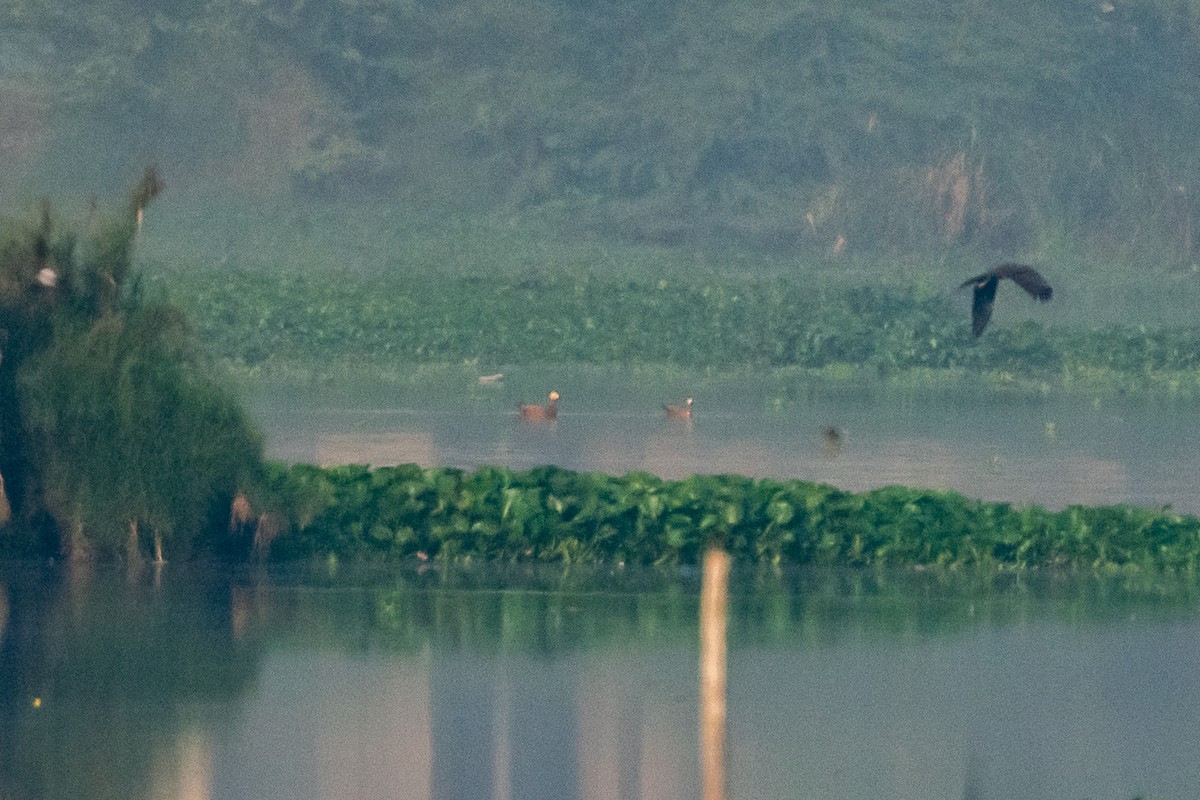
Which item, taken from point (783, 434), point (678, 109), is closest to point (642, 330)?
point (783, 434)

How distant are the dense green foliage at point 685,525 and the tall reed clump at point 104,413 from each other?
97cm

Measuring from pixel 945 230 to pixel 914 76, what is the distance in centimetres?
893

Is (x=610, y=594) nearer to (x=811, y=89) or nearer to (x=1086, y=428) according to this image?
(x=1086, y=428)

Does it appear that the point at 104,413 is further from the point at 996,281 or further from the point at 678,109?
the point at 678,109

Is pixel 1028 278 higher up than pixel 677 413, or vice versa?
pixel 1028 278

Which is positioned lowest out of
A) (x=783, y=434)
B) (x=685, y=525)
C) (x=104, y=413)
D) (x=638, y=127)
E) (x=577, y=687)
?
(x=577, y=687)

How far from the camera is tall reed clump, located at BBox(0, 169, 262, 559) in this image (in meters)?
23.5

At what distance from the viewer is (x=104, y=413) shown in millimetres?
23516

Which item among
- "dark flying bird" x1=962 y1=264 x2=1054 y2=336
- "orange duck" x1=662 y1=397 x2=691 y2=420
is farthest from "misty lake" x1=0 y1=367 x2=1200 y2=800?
"orange duck" x1=662 y1=397 x2=691 y2=420

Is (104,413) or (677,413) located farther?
(677,413)

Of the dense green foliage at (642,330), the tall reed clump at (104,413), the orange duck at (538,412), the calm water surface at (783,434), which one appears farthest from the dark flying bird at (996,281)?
the dense green foliage at (642,330)

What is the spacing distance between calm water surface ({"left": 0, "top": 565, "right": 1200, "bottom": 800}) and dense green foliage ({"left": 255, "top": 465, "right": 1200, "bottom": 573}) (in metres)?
0.49

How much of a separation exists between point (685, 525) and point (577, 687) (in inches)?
202

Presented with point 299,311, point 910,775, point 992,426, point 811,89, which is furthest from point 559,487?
point 811,89
